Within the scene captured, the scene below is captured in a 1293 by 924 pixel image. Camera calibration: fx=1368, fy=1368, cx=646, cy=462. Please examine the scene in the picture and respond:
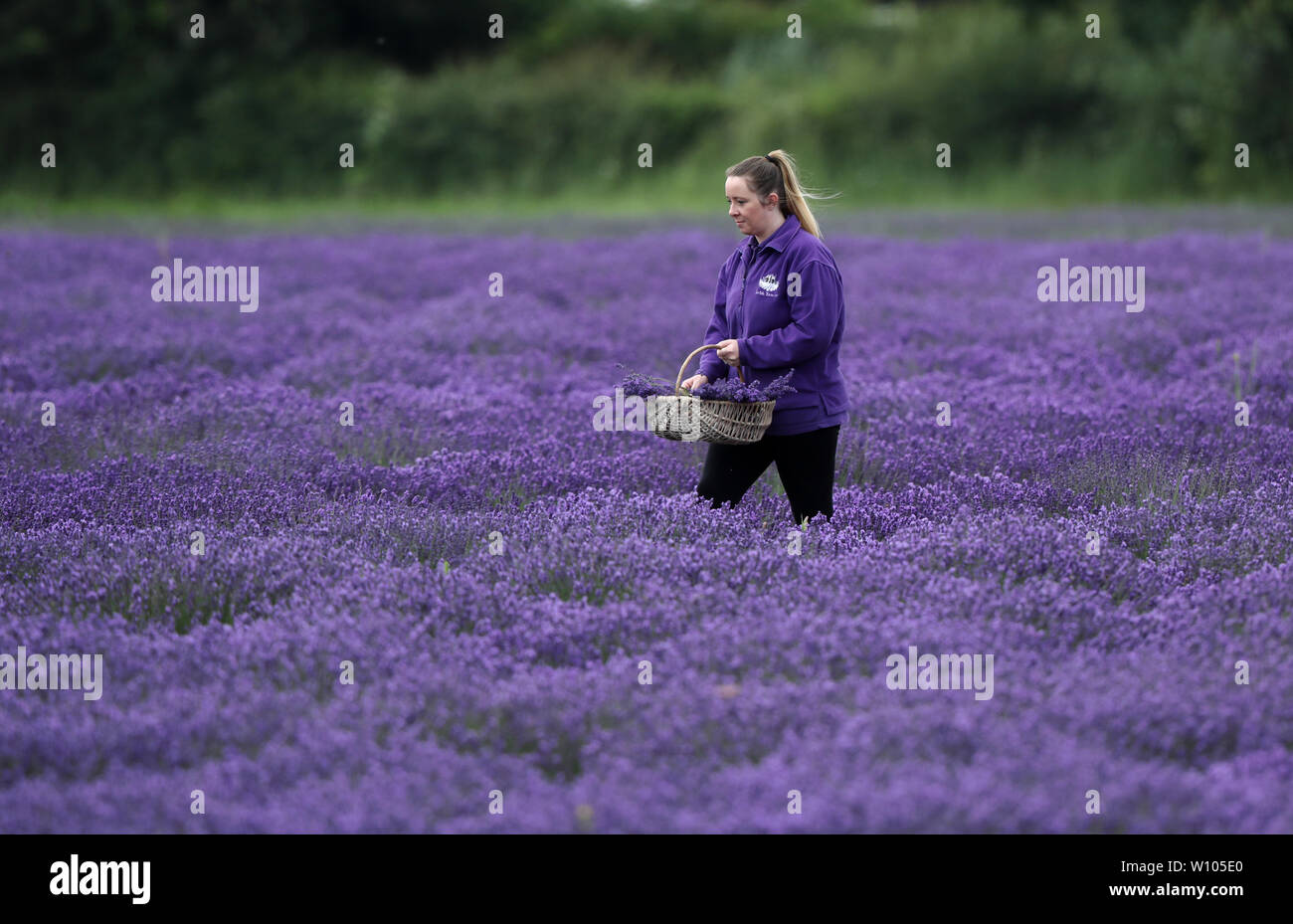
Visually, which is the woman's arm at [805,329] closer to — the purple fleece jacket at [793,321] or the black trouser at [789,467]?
the purple fleece jacket at [793,321]

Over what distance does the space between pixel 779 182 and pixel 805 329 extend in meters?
0.61

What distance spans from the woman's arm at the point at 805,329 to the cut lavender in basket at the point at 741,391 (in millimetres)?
86

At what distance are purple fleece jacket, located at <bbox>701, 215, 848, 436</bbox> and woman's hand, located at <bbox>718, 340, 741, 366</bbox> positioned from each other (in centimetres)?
3

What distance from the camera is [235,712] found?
3660 millimetres

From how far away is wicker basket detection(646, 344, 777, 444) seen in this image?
16.1 feet

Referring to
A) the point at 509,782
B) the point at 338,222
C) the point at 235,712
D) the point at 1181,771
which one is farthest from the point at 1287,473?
the point at 338,222

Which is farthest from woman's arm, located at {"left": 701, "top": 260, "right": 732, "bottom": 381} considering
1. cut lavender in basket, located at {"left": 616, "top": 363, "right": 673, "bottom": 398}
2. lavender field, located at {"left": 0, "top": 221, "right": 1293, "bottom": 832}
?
lavender field, located at {"left": 0, "top": 221, "right": 1293, "bottom": 832}

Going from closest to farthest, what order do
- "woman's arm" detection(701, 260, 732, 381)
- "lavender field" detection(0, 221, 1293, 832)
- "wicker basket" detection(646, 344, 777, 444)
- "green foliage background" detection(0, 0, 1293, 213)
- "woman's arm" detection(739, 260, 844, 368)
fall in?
"lavender field" detection(0, 221, 1293, 832), "wicker basket" detection(646, 344, 777, 444), "woman's arm" detection(739, 260, 844, 368), "woman's arm" detection(701, 260, 732, 381), "green foliage background" detection(0, 0, 1293, 213)

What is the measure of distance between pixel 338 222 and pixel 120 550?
1637cm

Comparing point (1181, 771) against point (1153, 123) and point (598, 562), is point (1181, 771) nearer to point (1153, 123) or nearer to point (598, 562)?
point (598, 562)

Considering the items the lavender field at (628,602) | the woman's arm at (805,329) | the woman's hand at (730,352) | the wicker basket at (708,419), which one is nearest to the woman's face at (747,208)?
the woman's arm at (805,329)

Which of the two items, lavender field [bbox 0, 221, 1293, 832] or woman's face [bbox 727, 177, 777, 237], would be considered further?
woman's face [bbox 727, 177, 777, 237]

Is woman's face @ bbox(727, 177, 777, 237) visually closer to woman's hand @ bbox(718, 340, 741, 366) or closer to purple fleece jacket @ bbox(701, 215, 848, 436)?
purple fleece jacket @ bbox(701, 215, 848, 436)

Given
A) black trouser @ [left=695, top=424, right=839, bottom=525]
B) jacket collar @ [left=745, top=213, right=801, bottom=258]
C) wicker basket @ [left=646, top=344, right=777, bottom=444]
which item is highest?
jacket collar @ [left=745, top=213, right=801, bottom=258]
